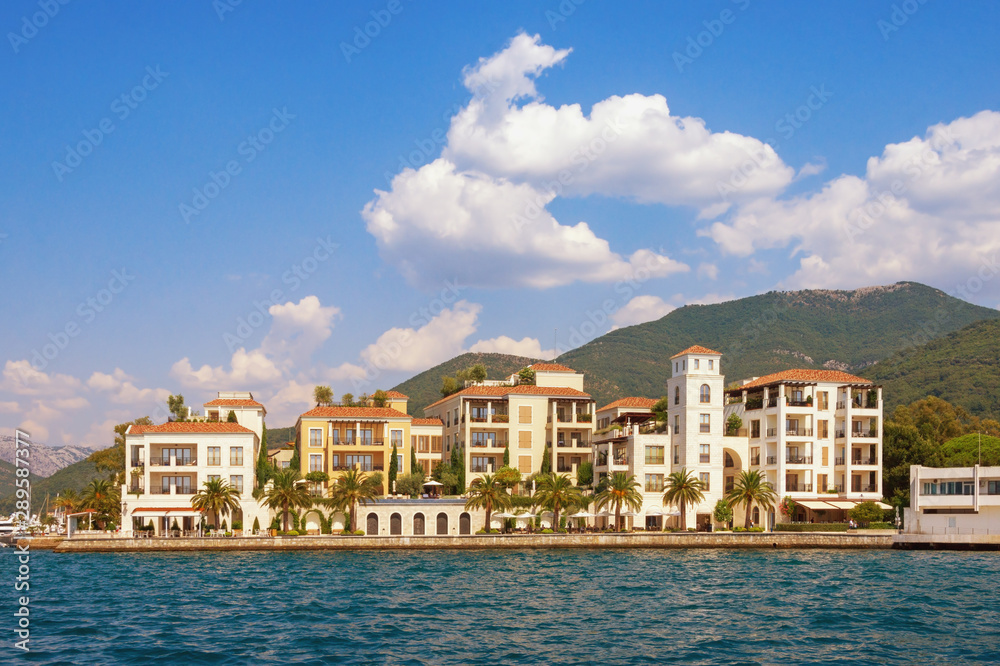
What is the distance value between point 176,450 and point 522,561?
32.8 metres

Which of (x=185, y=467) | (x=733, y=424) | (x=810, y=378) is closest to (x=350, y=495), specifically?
(x=185, y=467)

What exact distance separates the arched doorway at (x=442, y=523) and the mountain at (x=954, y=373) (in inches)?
2528

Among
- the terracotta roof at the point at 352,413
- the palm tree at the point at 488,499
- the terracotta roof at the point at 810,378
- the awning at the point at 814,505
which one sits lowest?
the awning at the point at 814,505

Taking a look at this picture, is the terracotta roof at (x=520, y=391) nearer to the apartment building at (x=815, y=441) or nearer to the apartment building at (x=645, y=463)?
the apartment building at (x=645, y=463)

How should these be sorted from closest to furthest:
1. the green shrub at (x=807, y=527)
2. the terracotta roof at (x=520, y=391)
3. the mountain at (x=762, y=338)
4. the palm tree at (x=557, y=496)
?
the green shrub at (x=807, y=527) < the palm tree at (x=557, y=496) < the terracotta roof at (x=520, y=391) < the mountain at (x=762, y=338)

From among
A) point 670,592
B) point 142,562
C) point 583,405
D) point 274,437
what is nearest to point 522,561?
point 670,592

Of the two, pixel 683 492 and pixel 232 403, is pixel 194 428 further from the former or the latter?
pixel 683 492

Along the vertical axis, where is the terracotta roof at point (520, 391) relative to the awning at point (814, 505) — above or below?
above

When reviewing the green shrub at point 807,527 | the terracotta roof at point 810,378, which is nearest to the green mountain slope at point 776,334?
the terracotta roof at point 810,378

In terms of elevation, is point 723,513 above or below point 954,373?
below

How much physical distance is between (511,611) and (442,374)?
111368 millimetres

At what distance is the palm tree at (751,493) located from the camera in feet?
254

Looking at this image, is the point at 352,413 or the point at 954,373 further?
the point at 954,373

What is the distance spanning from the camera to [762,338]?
565 ft
